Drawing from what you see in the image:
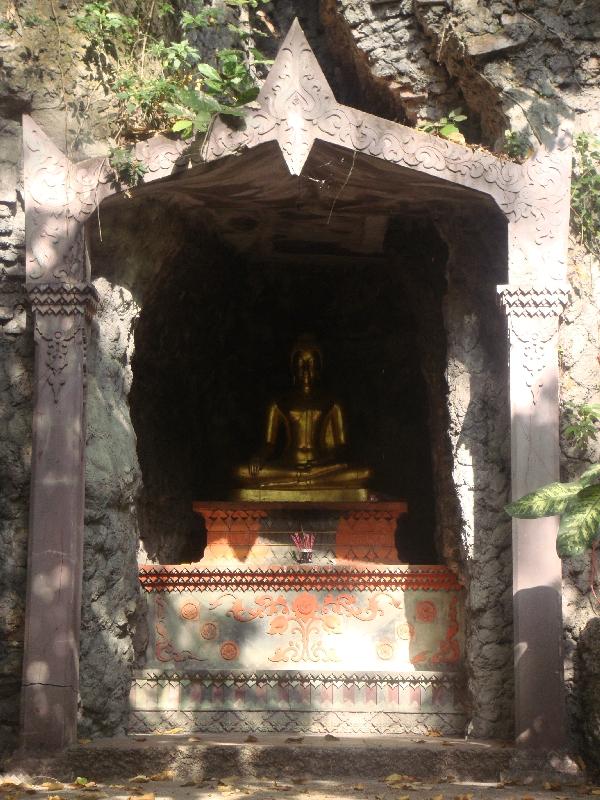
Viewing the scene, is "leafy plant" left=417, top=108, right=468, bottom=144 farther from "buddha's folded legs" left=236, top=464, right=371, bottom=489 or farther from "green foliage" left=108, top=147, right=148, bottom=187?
"buddha's folded legs" left=236, top=464, right=371, bottom=489

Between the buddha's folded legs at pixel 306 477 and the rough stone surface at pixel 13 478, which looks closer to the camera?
the rough stone surface at pixel 13 478

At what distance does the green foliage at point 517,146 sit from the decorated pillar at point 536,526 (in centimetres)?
105

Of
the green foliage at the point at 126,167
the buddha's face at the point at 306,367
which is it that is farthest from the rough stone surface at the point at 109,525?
the buddha's face at the point at 306,367

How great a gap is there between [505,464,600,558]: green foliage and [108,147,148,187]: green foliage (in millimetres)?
3402

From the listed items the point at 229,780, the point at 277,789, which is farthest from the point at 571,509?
the point at 229,780

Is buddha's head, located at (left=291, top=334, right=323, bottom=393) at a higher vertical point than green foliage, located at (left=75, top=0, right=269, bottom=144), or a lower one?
lower

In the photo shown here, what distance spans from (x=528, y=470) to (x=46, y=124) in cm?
431

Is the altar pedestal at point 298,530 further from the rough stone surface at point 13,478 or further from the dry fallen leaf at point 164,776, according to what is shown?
the dry fallen leaf at point 164,776

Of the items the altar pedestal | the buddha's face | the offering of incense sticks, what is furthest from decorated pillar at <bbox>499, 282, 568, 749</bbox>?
the buddha's face

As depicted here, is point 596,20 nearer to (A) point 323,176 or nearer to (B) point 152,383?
(A) point 323,176

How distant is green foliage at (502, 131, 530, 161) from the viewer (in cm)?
809

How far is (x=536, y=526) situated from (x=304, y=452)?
395cm

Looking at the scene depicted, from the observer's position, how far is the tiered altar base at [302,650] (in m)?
8.39

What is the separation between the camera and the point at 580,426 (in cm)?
788
